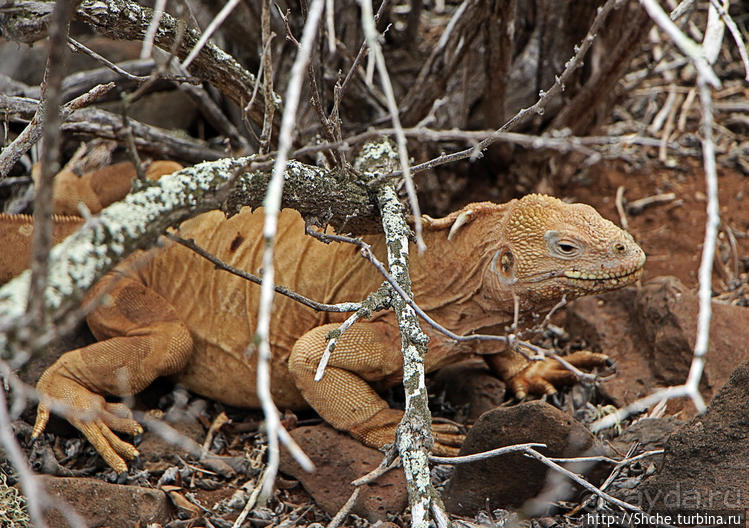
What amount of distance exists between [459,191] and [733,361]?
→ 2.62 metres

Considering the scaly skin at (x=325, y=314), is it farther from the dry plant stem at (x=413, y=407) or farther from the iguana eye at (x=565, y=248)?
the dry plant stem at (x=413, y=407)

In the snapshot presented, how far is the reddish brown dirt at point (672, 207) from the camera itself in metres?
5.99

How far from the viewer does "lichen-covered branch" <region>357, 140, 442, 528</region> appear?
9.70ft

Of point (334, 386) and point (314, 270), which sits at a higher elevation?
point (314, 270)

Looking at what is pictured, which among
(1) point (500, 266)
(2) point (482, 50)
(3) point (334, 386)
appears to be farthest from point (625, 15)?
(3) point (334, 386)

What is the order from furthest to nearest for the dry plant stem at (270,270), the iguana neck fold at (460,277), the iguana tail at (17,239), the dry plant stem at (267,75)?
the iguana tail at (17,239)
the iguana neck fold at (460,277)
the dry plant stem at (267,75)
the dry plant stem at (270,270)

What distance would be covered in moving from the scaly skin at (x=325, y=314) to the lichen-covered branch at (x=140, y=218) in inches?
32.7

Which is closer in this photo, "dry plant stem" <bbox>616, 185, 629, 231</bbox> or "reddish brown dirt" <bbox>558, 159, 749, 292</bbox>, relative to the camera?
"reddish brown dirt" <bbox>558, 159, 749, 292</bbox>

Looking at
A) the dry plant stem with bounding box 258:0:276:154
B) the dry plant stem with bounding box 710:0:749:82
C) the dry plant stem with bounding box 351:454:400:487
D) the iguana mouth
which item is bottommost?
the dry plant stem with bounding box 351:454:400:487

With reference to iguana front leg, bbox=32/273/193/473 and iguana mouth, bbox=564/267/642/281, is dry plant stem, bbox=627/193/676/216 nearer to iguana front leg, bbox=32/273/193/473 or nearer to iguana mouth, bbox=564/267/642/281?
iguana mouth, bbox=564/267/642/281

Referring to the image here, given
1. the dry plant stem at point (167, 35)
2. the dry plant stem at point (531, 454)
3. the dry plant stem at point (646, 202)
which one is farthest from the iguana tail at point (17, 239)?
the dry plant stem at point (646, 202)

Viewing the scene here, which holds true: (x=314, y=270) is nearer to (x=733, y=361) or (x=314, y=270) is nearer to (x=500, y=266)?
(x=500, y=266)

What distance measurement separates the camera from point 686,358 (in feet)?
15.7

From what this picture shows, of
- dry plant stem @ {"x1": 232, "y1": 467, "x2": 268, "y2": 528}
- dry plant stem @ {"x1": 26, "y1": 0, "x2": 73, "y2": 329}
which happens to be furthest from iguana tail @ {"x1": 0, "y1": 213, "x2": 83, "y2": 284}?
dry plant stem @ {"x1": 26, "y1": 0, "x2": 73, "y2": 329}
